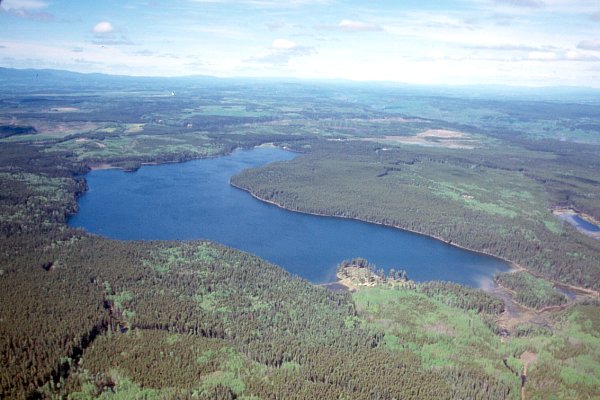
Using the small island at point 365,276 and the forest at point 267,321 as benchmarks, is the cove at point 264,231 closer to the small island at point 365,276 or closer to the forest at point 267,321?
the small island at point 365,276

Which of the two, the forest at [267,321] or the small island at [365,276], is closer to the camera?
the forest at [267,321]

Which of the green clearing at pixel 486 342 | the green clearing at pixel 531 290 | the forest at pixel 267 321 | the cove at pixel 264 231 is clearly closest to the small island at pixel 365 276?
the forest at pixel 267 321

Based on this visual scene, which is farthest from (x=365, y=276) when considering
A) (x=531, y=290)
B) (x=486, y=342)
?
(x=531, y=290)

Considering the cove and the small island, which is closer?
the small island

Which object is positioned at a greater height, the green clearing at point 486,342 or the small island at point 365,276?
the small island at point 365,276

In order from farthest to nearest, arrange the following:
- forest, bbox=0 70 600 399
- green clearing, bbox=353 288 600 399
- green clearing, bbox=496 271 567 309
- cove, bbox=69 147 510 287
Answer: cove, bbox=69 147 510 287 → green clearing, bbox=496 271 567 309 → green clearing, bbox=353 288 600 399 → forest, bbox=0 70 600 399

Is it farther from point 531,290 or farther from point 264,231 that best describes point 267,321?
point 531,290

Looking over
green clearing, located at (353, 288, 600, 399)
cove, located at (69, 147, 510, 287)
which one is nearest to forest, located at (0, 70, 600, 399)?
green clearing, located at (353, 288, 600, 399)

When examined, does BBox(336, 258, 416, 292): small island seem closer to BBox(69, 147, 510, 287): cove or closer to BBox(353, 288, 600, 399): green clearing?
BBox(69, 147, 510, 287): cove


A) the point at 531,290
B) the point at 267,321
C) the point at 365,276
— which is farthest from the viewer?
the point at 365,276
